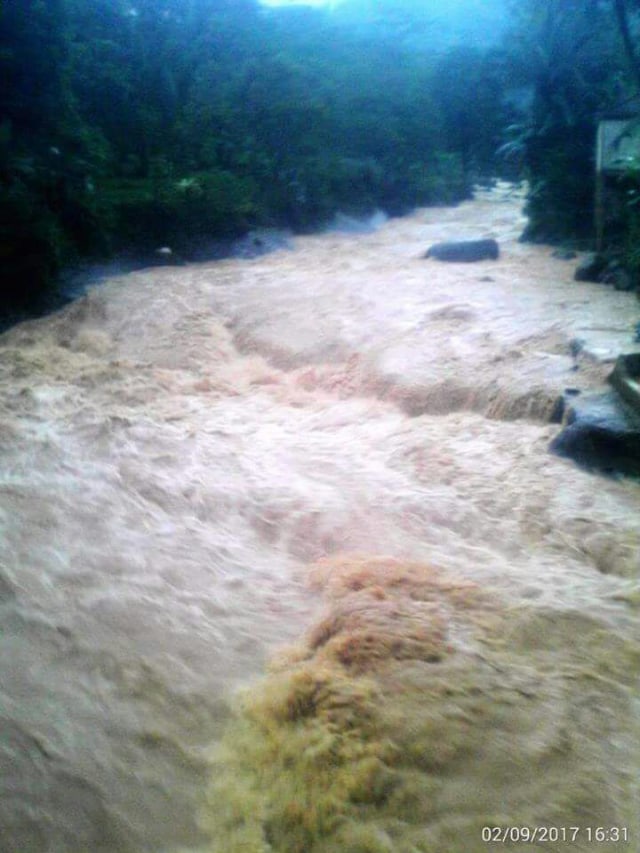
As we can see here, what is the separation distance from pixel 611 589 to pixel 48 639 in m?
2.64

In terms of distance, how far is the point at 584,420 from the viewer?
4.89 meters

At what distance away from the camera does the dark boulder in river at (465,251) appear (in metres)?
11.0

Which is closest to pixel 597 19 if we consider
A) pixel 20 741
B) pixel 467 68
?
pixel 467 68

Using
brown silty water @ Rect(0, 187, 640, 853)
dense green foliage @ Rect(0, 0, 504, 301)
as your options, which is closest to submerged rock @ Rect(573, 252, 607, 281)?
brown silty water @ Rect(0, 187, 640, 853)

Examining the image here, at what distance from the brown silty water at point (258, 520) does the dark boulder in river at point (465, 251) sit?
2308mm

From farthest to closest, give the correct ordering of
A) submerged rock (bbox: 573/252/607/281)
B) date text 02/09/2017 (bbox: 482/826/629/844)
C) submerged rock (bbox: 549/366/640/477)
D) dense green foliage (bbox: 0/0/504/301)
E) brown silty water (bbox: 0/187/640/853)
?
submerged rock (bbox: 573/252/607/281), dense green foliage (bbox: 0/0/504/301), submerged rock (bbox: 549/366/640/477), brown silty water (bbox: 0/187/640/853), date text 02/09/2017 (bbox: 482/826/629/844)

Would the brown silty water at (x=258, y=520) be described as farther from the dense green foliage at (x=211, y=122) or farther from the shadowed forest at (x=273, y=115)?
the shadowed forest at (x=273, y=115)

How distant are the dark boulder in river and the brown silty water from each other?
Answer: 2308 mm

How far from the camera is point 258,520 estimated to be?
4551 mm

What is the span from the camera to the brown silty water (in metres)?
2.75

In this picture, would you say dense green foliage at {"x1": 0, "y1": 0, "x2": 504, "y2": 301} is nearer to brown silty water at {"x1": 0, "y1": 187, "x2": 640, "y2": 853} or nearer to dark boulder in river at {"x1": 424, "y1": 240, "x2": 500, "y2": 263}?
brown silty water at {"x1": 0, "y1": 187, "x2": 640, "y2": 853}

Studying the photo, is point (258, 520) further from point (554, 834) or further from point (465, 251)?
point (465, 251)

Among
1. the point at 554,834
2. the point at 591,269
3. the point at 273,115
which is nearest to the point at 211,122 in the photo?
the point at 273,115

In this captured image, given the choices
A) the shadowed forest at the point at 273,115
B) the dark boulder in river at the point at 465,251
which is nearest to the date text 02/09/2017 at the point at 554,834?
the shadowed forest at the point at 273,115
